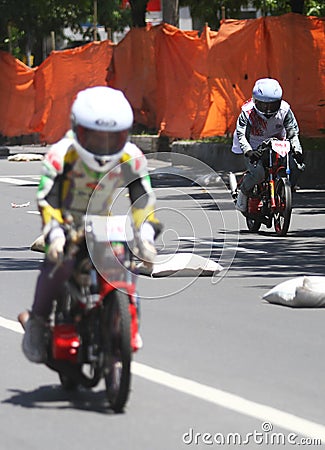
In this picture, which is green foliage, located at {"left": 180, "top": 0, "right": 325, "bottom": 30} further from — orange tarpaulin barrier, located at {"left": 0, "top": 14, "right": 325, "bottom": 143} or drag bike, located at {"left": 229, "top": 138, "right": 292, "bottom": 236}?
drag bike, located at {"left": 229, "top": 138, "right": 292, "bottom": 236}

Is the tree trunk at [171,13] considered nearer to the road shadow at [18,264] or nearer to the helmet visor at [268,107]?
the helmet visor at [268,107]

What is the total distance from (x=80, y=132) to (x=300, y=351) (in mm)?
2475

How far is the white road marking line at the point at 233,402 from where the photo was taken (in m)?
6.57

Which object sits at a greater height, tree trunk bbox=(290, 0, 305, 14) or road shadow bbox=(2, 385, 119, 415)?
road shadow bbox=(2, 385, 119, 415)

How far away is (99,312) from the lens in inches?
273

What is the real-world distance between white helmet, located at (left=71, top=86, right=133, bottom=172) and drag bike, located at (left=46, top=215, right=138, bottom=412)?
0.98ft

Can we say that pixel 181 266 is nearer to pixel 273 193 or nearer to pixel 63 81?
pixel 273 193

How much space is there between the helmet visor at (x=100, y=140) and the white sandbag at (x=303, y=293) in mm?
3675

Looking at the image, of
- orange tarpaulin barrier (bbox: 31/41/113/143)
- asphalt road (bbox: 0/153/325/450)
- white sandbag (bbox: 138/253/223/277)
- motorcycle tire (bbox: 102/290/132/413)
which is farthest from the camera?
orange tarpaulin barrier (bbox: 31/41/113/143)

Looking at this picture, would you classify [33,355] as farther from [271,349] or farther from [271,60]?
[271,60]

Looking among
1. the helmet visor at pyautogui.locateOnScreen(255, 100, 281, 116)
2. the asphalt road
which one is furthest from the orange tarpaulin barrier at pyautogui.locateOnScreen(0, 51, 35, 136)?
the asphalt road

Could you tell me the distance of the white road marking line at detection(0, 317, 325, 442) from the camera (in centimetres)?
657

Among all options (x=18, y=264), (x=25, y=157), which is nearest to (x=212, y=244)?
(x=18, y=264)

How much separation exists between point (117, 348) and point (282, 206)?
9126 mm
